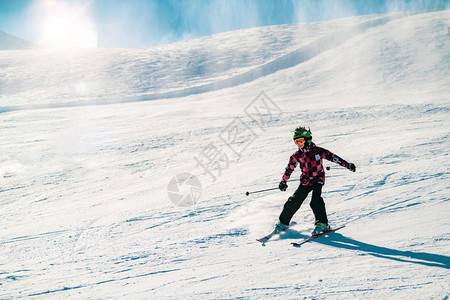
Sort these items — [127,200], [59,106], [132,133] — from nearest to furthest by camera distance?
[127,200], [132,133], [59,106]

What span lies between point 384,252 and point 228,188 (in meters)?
2.95

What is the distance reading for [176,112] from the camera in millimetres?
12383

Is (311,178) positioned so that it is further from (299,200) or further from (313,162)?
(299,200)

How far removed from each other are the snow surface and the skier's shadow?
0.02 metres

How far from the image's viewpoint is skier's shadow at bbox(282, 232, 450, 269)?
9.44 ft

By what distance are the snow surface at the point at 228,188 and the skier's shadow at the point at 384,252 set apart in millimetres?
18

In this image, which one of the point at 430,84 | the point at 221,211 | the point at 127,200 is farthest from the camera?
the point at 430,84

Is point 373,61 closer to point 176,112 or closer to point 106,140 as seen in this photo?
point 176,112

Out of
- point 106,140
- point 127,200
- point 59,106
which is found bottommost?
point 127,200

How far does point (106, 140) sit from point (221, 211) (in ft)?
19.9

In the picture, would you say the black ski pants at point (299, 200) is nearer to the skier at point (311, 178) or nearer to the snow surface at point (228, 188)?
the skier at point (311, 178)

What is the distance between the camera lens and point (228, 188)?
5609 mm

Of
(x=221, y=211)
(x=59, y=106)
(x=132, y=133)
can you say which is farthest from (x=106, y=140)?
(x=59, y=106)

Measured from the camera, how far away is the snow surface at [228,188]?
3076 mm
